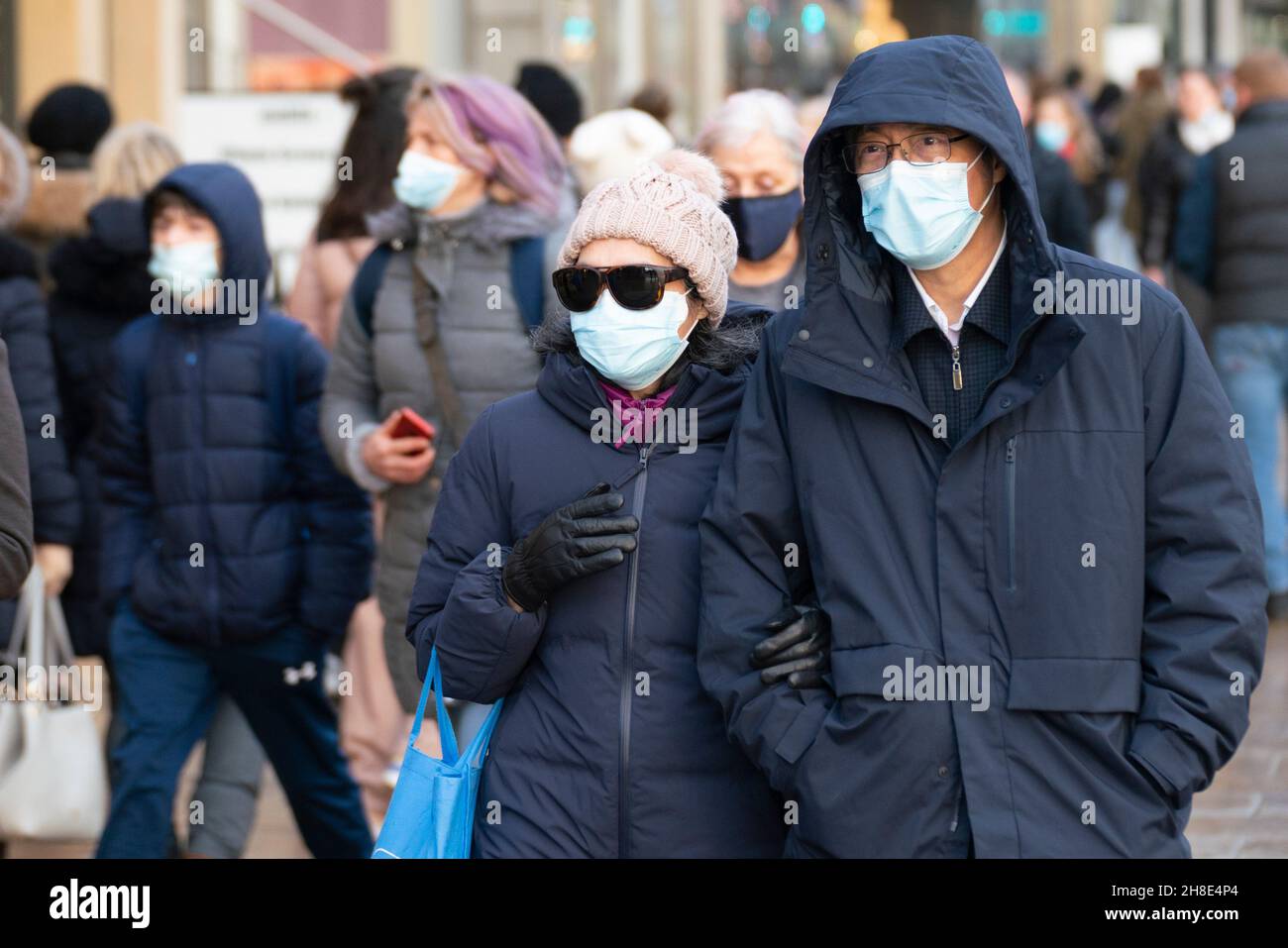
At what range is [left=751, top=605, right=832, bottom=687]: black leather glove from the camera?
3311 mm

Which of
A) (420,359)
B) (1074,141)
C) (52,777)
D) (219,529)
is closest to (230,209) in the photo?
(420,359)

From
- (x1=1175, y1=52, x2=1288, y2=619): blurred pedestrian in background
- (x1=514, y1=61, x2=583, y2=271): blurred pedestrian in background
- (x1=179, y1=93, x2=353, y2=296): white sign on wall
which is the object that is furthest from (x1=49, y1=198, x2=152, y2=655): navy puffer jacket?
(x1=1175, y1=52, x2=1288, y2=619): blurred pedestrian in background

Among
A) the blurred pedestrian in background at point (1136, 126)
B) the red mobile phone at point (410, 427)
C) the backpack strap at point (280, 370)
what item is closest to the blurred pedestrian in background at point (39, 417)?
the backpack strap at point (280, 370)

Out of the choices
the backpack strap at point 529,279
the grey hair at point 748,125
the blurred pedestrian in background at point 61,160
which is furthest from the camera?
the blurred pedestrian in background at point 61,160

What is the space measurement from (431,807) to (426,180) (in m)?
2.28

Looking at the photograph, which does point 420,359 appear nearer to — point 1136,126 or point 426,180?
point 426,180

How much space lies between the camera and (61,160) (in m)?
7.49

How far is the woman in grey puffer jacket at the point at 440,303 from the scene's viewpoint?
5.39 metres

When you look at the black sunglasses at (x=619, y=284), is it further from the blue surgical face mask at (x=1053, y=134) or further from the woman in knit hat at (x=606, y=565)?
the blue surgical face mask at (x=1053, y=134)

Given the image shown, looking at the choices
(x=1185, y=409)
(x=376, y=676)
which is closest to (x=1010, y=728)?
(x=1185, y=409)

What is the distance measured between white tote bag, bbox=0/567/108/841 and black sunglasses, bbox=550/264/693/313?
8.80ft

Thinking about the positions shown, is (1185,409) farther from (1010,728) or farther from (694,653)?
(694,653)

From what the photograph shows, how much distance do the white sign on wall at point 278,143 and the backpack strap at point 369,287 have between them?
354cm
